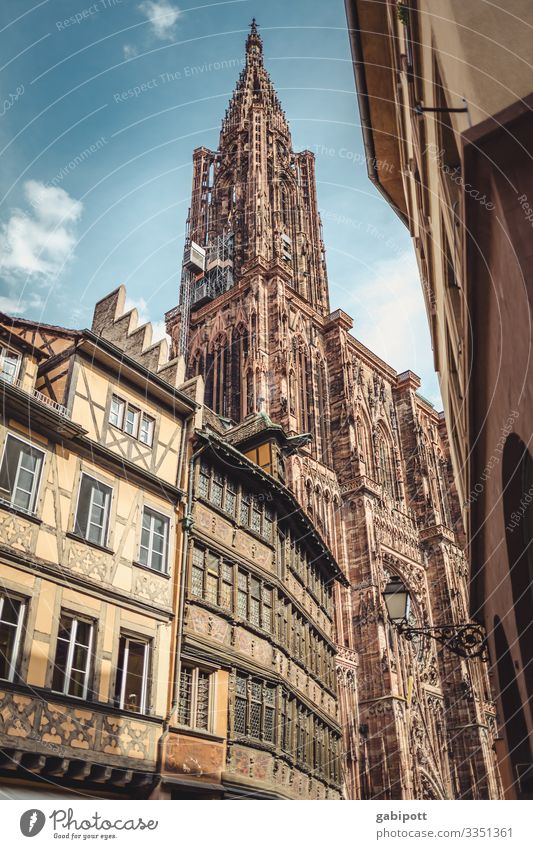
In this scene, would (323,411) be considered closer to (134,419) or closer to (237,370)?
(237,370)

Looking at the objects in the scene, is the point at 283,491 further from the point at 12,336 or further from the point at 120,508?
the point at 12,336

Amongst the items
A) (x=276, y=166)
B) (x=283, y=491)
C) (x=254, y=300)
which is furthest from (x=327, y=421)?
(x=283, y=491)

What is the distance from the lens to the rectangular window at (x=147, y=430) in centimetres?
1353

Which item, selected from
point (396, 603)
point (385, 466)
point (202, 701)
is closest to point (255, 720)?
point (202, 701)

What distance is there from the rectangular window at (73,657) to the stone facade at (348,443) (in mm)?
16813

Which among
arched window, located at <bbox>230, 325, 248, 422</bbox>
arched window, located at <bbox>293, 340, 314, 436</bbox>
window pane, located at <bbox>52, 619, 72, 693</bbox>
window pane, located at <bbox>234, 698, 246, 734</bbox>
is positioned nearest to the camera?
window pane, located at <bbox>52, 619, 72, 693</bbox>

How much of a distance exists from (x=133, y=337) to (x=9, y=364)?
5512 millimetres

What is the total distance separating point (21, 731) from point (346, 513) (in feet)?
94.6

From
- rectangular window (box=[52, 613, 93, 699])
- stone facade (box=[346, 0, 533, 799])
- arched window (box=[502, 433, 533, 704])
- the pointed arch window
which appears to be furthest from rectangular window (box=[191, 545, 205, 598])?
the pointed arch window

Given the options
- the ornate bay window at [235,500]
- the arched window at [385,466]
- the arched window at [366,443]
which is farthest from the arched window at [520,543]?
the arched window at [385,466]

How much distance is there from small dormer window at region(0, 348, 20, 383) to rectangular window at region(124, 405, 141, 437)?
2375 mm

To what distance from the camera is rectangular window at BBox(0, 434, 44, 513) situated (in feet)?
33.4

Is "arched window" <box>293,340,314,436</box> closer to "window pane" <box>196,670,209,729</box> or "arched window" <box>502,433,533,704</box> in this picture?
"window pane" <box>196,670,209,729</box>

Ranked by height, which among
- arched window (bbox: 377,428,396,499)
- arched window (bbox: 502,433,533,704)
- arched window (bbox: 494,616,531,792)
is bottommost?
arched window (bbox: 494,616,531,792)
